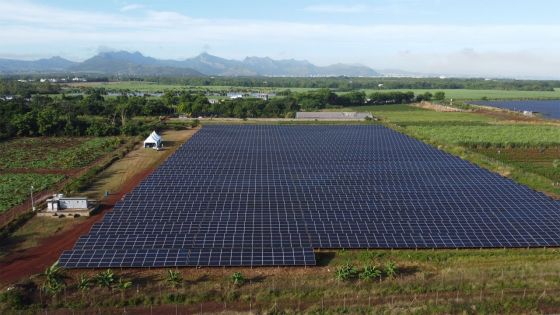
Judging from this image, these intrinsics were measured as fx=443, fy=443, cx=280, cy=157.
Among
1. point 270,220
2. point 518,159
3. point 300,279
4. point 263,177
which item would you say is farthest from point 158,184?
point 518,159

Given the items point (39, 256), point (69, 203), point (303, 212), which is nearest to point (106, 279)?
point (39, 256)

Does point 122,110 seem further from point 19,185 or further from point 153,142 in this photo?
point 19,185

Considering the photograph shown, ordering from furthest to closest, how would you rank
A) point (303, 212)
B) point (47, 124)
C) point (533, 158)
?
point (47, 124), point (533, 158), point (303, 212)

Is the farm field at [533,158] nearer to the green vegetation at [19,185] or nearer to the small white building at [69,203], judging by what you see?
the small white building at [69,203]

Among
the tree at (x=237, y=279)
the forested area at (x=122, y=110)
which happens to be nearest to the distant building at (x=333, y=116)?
the forested area at (x=122, y=110)

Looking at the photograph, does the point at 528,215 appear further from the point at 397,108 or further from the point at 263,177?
the point at 397,108
